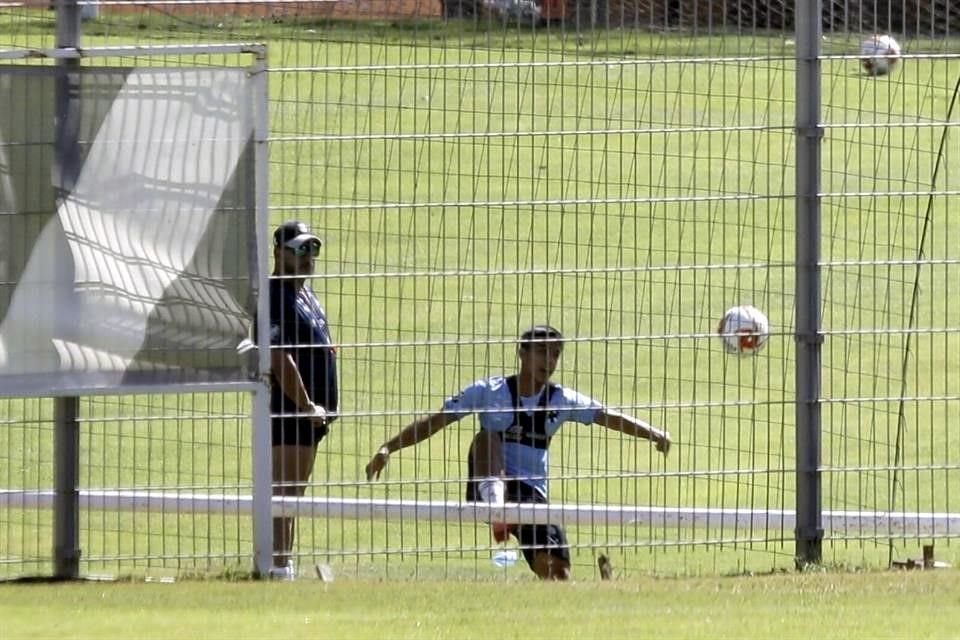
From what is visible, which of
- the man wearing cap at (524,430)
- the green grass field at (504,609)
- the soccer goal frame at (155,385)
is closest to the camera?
the green grass field at (504,609)

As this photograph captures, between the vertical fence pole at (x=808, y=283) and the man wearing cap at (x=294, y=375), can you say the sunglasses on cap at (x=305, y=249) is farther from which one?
the vertical fence pole at (x=808, y=283)

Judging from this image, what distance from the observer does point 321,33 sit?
25.9 feet

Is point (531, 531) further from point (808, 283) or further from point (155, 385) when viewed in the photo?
point (155, 385)

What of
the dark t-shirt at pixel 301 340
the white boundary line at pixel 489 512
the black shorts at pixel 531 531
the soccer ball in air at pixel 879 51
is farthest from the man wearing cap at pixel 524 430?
the soccer ball in air at pixel 879 51

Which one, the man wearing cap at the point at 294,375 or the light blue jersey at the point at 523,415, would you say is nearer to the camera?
the man wearing cap at the point at 294,375

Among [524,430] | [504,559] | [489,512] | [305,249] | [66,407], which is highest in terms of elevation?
[305,249]

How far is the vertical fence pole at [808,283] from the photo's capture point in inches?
305

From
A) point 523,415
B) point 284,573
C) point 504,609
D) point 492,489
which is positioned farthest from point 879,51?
point 284,573

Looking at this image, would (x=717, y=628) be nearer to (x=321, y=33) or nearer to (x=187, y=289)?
(x=187, y=289)

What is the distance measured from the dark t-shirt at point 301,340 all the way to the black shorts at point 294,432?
0.06 meters

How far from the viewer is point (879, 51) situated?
8.06m

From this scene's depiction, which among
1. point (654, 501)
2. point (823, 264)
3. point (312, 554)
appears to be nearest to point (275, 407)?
point (312, 554)

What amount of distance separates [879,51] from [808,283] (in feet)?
3.53

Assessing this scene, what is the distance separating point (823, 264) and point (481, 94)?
3.42 m
